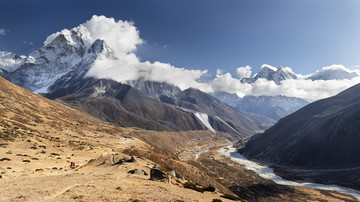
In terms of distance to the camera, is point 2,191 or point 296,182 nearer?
point 2,191

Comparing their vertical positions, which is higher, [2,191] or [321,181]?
[2,191]

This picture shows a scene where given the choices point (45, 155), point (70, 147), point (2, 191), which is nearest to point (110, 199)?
point (2, 191)

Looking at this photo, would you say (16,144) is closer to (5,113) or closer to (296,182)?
(5,113)

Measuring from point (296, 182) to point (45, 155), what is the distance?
157m

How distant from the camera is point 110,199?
75.9 ft

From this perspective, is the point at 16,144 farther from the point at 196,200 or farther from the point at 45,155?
the point at 196,200

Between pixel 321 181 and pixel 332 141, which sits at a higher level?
pixel 332 141

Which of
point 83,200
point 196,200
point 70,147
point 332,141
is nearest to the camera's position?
point 83,200

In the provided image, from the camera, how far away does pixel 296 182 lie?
14838cm

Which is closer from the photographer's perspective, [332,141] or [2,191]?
[2,191]

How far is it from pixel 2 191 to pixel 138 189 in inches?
620

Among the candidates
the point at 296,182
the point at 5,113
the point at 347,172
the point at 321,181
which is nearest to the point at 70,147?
the point at 5,113

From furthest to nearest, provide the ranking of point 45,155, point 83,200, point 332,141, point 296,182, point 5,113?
point 332,141 → point 296,182 → point 5,113 → point 45,155 → point 83,200

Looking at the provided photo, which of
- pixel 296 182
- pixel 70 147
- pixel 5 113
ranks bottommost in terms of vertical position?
pixel 296 182
